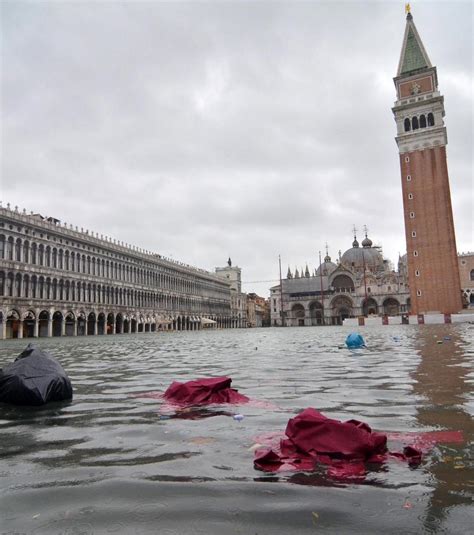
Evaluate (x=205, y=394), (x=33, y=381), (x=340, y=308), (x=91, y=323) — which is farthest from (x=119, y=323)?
(x=205, y=394)

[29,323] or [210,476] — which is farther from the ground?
[29,323]

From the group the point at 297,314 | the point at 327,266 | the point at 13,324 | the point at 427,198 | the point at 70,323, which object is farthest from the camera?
the point at 327,266

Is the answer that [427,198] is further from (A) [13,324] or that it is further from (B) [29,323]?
(A) [13,324]

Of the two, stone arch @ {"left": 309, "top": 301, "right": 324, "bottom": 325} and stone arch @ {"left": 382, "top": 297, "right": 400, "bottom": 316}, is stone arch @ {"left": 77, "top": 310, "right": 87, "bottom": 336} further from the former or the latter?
stone arch @ {"left": 382, "top": 297, "right": 400, "bottom": 316}

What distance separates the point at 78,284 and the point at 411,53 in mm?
57273

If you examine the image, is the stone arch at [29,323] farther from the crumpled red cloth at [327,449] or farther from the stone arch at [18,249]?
the crumpled red cloth at [327,449]

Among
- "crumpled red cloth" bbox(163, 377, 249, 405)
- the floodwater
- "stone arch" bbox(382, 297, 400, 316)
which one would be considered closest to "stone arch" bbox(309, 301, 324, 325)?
"stone arch" bbox(382, 297, 400, 316)

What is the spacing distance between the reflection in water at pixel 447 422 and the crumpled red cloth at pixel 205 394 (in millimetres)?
2348

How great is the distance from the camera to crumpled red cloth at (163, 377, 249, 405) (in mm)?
6203

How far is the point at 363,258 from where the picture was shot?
105125mm

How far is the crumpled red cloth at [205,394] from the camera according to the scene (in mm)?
6203

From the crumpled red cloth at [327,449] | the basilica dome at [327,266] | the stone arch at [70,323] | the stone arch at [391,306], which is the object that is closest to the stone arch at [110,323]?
the stone arch at [70,323]

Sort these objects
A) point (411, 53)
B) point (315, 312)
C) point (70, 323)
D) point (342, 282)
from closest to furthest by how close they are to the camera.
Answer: point (70, 323) < point (411, 53) < point (342, 282) < point (315, 312)

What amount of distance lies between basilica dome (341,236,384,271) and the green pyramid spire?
44.0 meters
